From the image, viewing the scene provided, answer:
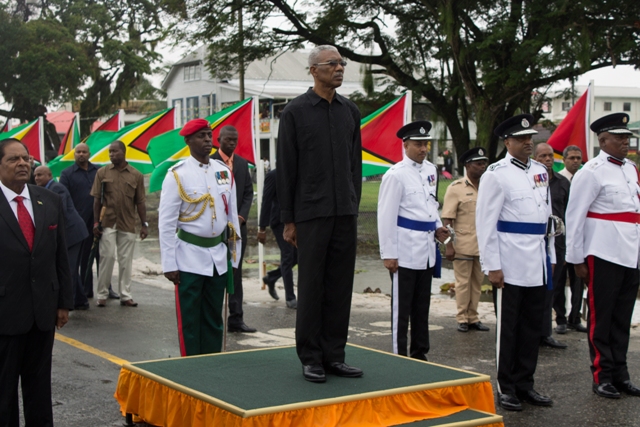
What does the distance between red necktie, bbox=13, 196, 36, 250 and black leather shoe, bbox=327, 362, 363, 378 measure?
207 cm

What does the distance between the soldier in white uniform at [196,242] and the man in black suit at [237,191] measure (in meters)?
2.33

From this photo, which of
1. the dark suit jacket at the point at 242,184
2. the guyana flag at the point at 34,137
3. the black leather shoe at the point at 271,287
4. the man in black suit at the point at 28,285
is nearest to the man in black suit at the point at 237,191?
the dark suit jacket at the point at 242,184

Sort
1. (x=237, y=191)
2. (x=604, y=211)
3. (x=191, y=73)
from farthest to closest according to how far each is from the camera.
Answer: (x=191, y=73), (x=237, y=191), (x=604, y=211)

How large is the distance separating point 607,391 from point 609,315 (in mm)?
600

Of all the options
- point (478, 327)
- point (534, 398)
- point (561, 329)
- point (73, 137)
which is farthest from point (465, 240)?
point (73, 137)

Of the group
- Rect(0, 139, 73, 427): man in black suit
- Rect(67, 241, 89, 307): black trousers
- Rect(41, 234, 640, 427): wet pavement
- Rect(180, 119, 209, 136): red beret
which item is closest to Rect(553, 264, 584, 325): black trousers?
Rect(41, 234, 640, 427): wet pavement

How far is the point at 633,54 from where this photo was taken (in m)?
19.5

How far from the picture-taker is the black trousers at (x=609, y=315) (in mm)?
6805

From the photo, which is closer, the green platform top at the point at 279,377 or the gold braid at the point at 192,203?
the green platform top at the point at 279,377

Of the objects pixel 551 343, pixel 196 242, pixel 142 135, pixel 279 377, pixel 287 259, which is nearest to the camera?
pixel 279 377

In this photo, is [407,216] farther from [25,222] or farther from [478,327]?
[25,222]

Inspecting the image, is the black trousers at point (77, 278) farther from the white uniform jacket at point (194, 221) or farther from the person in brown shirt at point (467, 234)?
the person in brown shirt at point (467, 234)

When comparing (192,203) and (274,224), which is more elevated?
(192,203)

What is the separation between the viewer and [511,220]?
652 centimetres
